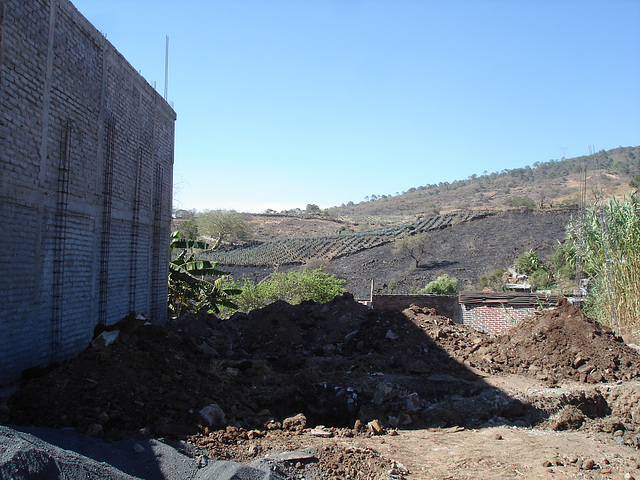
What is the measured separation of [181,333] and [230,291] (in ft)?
15.2

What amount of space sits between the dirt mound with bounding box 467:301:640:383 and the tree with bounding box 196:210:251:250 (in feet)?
155

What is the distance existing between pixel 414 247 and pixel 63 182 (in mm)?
33939

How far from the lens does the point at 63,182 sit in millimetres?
7645

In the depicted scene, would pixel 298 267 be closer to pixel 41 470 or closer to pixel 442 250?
pixel 442 250

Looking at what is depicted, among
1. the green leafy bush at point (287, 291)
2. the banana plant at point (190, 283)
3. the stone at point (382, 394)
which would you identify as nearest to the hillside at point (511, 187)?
the green leafy bush at point (287, 291)

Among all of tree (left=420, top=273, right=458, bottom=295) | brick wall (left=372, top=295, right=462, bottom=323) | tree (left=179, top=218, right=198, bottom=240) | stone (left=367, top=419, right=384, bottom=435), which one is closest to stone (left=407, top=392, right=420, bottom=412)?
stone (left=367, top=419, right=384, bottom=435)

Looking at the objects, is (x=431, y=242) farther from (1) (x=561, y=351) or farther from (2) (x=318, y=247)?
(1) (x=561, y=351)

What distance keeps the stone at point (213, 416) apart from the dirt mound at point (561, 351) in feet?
23.6

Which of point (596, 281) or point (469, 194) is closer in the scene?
point (596, 281)

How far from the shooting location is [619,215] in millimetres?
13664

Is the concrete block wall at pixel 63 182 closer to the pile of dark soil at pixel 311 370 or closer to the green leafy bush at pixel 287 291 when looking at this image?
the pile of dark soil at pixel 311 370

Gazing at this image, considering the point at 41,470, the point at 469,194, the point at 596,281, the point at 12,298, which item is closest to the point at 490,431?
the point at 41,470

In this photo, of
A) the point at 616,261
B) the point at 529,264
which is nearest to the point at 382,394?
the point at 616,261

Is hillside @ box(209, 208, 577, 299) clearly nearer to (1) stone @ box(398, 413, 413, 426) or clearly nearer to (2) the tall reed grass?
(2) the tall reed grass
